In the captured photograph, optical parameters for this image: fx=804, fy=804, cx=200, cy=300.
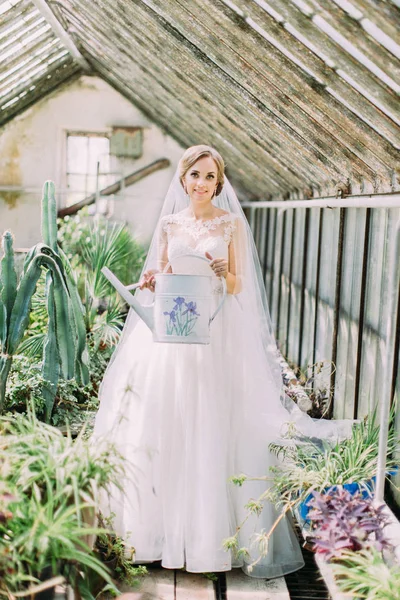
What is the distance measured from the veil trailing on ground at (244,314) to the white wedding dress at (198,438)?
0.12ft

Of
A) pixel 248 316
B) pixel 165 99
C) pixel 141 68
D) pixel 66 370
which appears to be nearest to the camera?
pixel 248 316

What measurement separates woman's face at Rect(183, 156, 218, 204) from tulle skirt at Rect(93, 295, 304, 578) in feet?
1.68

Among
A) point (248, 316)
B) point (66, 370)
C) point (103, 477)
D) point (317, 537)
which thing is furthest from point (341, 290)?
point (103, 477)

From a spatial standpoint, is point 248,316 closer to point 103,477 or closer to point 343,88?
point 343,88

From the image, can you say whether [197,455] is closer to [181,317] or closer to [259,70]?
[181,317]

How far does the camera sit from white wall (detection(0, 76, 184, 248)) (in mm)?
9805

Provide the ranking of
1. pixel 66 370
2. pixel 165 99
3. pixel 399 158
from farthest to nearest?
1. pixel 165 99
2. pixel 66 370
3. pixel 399 158

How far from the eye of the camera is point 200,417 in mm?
3340

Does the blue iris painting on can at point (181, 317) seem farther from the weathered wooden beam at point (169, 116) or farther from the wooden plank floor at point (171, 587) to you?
the weathered wooden beam at point (169, 116)

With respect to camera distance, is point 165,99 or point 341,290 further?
point 165,99

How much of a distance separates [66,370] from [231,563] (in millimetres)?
1728

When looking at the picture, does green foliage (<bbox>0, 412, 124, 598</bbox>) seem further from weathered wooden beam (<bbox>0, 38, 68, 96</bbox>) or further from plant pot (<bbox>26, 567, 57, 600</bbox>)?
weathered wooden beam (<bbox>0, 38, 68, 96</bbox>)

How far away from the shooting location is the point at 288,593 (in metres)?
3.10

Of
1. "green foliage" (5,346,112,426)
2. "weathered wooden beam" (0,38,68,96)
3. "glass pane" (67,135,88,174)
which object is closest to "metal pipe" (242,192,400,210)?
"green foliage" (5,346,112,426)
